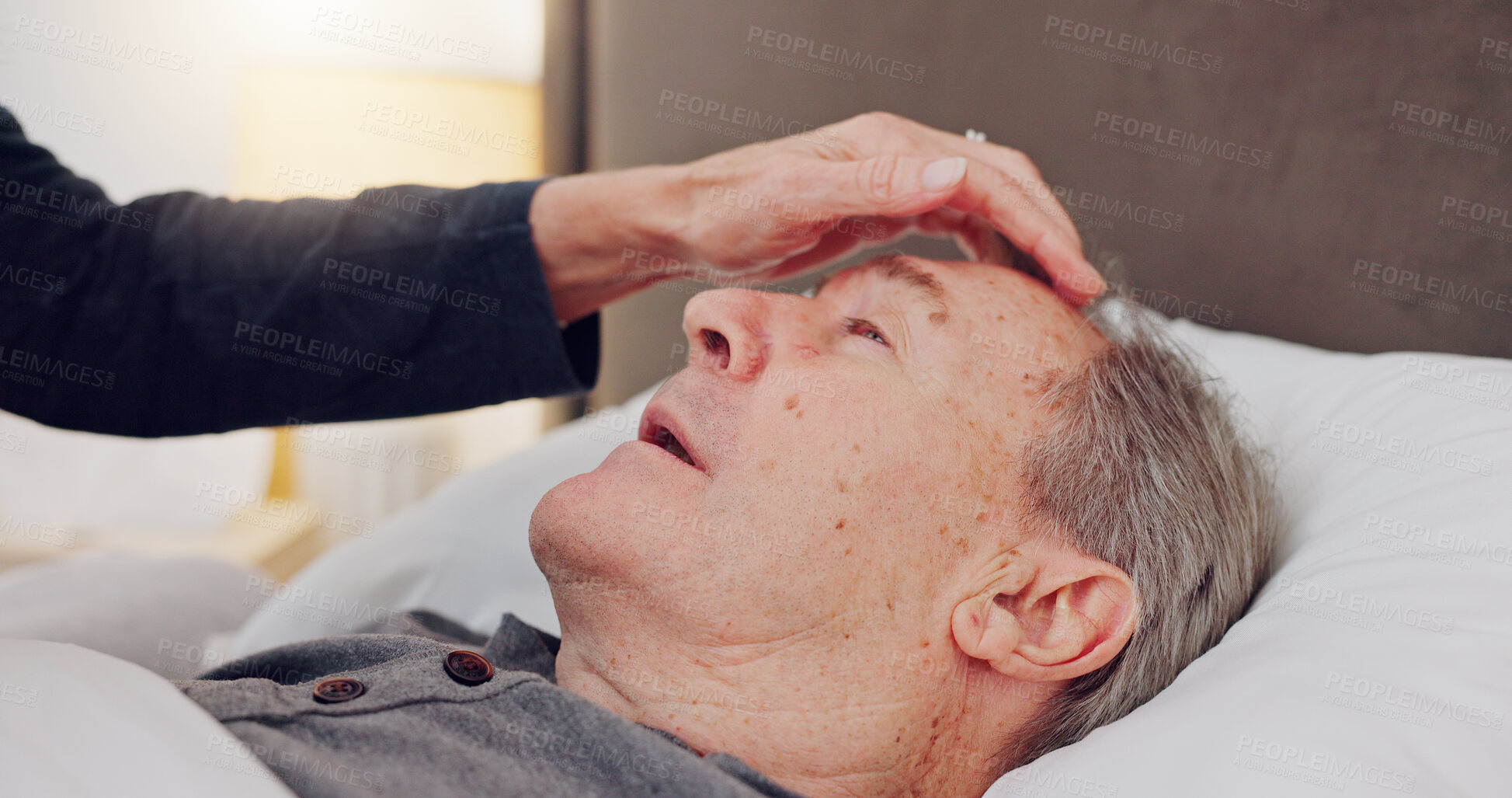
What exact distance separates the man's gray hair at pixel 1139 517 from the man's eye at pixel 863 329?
167 mm

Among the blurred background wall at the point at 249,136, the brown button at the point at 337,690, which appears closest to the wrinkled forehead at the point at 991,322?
the brown button at the point at 337,690

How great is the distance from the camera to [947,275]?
3.13 feet

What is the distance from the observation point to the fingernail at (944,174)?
89 centimetres

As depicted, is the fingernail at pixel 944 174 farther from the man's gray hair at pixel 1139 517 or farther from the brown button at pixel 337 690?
the brown button at pixel 337 690

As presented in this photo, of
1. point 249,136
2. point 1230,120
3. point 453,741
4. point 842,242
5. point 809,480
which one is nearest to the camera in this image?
point 453,741

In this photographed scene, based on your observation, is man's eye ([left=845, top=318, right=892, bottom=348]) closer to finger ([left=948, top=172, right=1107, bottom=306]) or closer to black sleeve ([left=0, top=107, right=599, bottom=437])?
finger ([left=948, top=172, right=1107, bottom=306])

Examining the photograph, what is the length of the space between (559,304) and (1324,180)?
1.06 m

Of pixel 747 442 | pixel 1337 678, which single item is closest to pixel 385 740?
pixel 747 442

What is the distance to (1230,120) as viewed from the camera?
136cm

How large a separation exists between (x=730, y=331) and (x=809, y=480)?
0.17 meters

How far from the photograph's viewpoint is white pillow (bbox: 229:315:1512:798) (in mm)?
674

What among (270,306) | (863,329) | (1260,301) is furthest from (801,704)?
(1260,301)

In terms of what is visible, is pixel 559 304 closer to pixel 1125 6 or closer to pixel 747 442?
pixel 747 442

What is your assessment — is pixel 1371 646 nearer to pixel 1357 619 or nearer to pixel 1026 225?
pixel 1357 619
